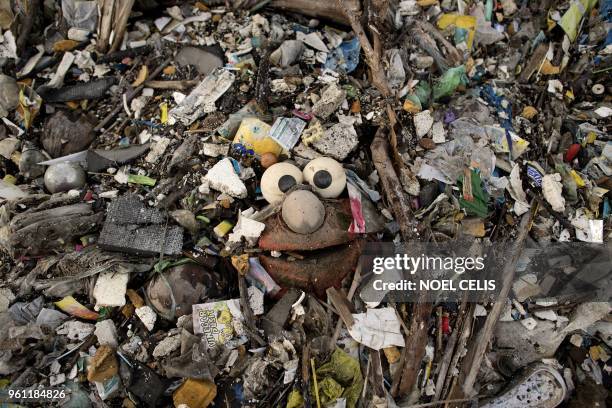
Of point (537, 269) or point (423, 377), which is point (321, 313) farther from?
point (537, 269)

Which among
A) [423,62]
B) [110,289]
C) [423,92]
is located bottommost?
[110,289]

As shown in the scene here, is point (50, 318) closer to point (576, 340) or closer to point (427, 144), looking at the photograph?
point (427, 144)

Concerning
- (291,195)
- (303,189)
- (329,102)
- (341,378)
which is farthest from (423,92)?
(341,378)

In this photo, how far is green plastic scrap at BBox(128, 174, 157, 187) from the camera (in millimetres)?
3842

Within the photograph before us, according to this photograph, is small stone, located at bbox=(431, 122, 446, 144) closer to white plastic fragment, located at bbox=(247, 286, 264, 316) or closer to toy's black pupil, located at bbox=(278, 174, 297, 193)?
toy's black pupil, located at bbox=(278, 174, 297, 193)

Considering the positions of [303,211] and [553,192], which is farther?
[553,192]

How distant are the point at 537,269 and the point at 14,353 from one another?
13.6 feet

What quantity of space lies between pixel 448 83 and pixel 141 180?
9.65 ft

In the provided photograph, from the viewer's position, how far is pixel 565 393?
3.46 m

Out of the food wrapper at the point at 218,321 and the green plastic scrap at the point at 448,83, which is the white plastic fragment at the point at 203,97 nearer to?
the food wrapper at the point at 218,321

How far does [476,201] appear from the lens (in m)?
3.74

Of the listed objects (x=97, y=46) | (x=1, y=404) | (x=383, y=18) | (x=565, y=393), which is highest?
(x=383, y=18)

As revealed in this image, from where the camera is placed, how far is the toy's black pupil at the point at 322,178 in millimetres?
3475

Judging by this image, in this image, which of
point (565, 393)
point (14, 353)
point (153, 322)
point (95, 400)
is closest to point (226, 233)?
point (153, 322)
